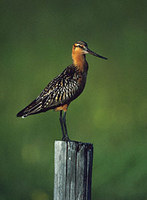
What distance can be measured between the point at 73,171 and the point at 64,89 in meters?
1.97

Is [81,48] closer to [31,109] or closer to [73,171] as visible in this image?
[31,109]

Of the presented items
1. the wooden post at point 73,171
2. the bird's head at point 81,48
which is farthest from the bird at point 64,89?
the wooden post at point 73,171

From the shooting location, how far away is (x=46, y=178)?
11156mm

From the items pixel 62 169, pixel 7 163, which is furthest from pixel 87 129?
pixel 62 169

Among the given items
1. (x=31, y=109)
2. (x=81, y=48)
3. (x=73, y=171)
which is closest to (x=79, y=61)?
(x=81, y=48)

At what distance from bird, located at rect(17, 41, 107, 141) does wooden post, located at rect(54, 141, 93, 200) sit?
4.62 ft

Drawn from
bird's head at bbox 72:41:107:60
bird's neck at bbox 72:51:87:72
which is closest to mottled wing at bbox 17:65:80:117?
bird's neck at bbox 72:51:87:72

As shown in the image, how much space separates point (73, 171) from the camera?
5.10m

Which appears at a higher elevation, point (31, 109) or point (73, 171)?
point (31, 109)

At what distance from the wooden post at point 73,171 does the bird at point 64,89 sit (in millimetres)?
1408

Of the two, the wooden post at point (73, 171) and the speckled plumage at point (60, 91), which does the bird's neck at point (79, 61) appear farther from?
the wooden post at point (73, 171)

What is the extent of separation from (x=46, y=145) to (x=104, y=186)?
2001mm

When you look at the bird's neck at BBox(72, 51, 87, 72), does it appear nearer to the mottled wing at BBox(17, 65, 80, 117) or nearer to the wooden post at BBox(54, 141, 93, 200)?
the mottled wing at BBox(17, 65, 80, 117)

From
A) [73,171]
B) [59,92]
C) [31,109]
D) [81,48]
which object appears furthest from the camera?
[81,48]
